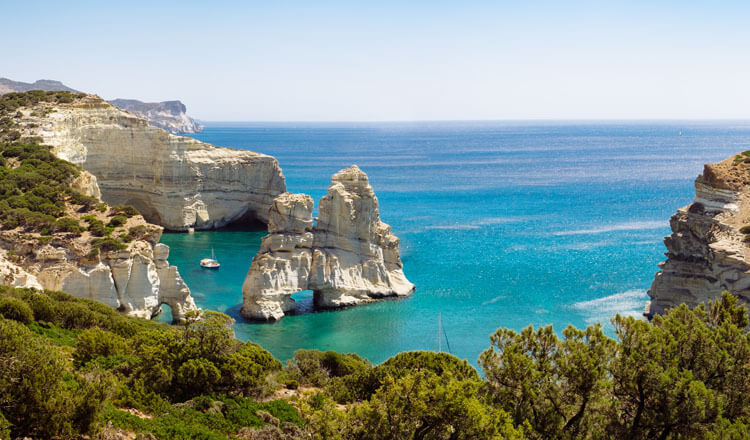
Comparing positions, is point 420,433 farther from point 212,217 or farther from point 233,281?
point 212,217

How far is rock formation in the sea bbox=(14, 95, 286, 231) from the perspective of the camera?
55.5 m

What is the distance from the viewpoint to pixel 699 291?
33.6 meters

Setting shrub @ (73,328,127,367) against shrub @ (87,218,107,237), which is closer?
shrub @ (73,328,127,367)

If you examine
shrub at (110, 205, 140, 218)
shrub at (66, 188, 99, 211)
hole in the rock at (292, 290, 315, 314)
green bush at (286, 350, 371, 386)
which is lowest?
hole in the rock at (292, 290, 315, 314)

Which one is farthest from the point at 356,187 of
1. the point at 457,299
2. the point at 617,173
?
the point at 617,173

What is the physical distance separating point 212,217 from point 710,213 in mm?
47243

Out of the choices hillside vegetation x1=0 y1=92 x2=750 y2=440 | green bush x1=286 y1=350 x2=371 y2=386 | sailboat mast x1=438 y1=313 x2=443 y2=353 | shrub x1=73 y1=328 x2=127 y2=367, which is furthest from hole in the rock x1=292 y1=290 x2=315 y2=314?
shrub x1=73 y1=328 x2=127 y2=367

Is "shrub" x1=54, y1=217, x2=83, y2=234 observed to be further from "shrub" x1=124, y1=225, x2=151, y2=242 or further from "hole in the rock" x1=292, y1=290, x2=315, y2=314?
"hole in the rock" x1=292, y1=290, x2=315, y2=314

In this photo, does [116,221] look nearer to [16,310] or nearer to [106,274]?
[106,274]

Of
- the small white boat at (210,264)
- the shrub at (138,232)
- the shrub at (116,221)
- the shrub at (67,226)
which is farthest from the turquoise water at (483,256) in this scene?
the shrub at (67,226)

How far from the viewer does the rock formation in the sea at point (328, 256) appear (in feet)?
125

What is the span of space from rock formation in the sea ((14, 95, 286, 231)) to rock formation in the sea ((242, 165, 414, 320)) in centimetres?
2307

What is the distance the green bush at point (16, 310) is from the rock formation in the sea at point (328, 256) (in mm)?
17704

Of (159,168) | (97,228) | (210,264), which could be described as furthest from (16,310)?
(159,168)
